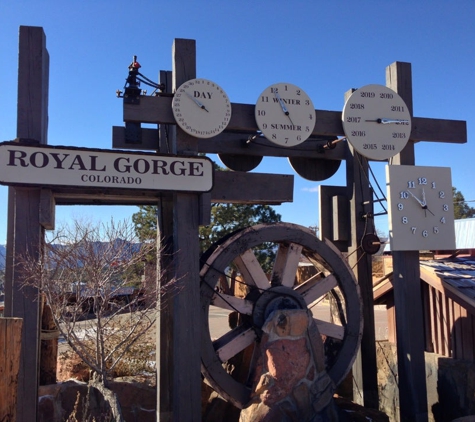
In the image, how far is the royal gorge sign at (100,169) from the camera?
441cm

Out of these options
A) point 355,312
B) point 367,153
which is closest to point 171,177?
point 367,153

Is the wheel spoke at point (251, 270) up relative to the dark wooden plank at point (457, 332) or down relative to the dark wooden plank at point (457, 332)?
up

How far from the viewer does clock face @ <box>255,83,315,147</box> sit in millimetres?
5559

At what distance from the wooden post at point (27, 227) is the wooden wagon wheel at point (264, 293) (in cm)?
165

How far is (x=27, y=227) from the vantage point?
451 cm

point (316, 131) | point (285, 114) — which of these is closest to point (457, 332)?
point (316, 131)

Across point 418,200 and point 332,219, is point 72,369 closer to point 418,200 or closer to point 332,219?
point 332,219

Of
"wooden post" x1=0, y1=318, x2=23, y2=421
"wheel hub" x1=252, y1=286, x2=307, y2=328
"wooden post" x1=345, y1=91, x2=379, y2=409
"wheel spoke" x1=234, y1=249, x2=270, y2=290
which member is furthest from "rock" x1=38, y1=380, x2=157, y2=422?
"wooden post" x1=345, y1=91, x2=379, y2=409

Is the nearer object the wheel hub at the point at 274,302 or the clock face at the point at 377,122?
the wheel hub at the point at 274,302

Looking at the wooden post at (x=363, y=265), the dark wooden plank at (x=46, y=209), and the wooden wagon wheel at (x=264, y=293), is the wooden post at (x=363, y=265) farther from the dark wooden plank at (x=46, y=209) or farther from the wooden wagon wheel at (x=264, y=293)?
the dark wooden plank at (x=46, y=209)

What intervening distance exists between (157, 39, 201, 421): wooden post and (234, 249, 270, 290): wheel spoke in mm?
907

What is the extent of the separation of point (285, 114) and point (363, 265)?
2283mm

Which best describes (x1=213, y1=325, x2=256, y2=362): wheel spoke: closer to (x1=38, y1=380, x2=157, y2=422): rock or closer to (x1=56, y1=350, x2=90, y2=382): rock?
(x1=38, y1=380, x2=157, y2=422): rock

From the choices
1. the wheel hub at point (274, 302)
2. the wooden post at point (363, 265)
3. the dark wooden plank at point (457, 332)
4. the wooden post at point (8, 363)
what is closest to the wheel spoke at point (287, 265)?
the wheel hub at point (274, 302)
